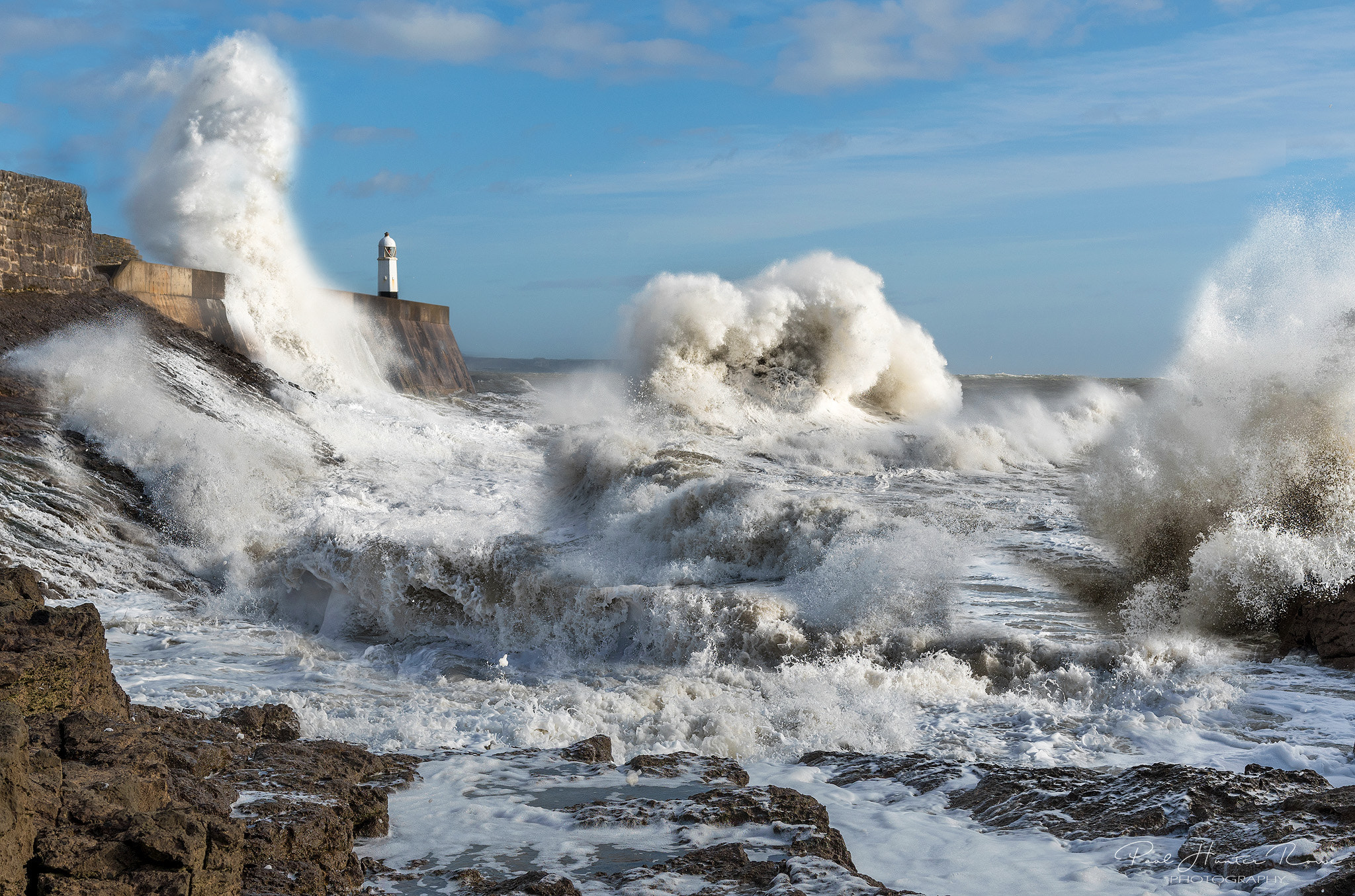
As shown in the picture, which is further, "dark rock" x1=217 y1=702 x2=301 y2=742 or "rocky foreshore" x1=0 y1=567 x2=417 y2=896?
"dark rock" x1=217 y1=702 x2=301 y2=742

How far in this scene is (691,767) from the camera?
14.5 feet

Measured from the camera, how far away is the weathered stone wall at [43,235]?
39.1 feet

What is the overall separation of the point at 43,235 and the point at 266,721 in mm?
Result: 9941

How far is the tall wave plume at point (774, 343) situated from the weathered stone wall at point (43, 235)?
803 cm

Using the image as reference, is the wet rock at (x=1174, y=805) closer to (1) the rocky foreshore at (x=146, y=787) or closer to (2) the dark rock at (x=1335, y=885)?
(2) the dark rock at (x=1335, y=885)

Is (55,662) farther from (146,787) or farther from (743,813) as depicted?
(743,813)

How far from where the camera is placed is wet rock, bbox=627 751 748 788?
427 centimetres

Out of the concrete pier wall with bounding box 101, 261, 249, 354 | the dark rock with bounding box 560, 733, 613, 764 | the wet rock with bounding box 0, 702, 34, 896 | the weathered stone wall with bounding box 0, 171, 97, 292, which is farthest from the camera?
the concrete pier wall with bounding box 101, 261, 249, 354

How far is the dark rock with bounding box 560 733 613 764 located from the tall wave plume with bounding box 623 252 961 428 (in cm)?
1119

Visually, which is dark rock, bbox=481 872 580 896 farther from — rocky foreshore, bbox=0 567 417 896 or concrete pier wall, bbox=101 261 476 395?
concrete pier wall, bbox=101 261 476 395

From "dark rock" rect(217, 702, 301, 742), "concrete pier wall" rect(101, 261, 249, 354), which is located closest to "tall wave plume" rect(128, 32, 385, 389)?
"concrete pier wall" rect(101, 261, 249, 354)

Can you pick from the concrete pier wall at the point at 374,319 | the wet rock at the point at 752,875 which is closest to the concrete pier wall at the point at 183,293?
the concrete pier wall at the point at 374,319

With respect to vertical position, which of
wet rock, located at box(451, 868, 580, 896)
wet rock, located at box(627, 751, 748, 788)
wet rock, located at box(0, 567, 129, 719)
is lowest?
wet rock, located at box(451, 868, 580, 896)

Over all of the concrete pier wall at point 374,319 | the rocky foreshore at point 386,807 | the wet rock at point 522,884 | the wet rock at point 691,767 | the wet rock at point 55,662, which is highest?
the concrete pier wall at point 374,319
